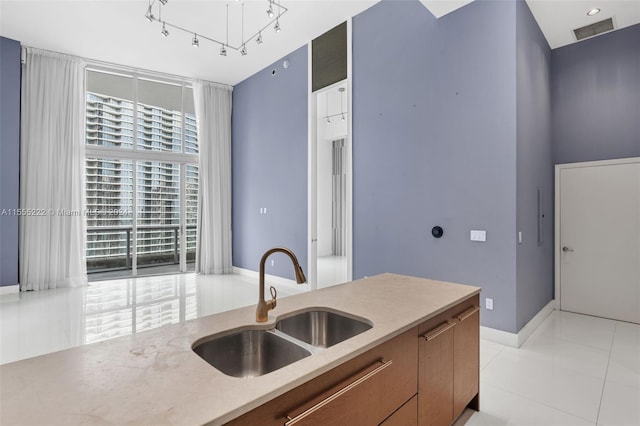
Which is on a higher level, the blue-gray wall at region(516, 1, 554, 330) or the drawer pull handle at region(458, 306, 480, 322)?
the blue-gray wall at region(516, 1, 554, 330)

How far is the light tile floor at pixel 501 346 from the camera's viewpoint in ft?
7.47

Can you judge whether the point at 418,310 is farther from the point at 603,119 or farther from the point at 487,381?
the point at 603,119

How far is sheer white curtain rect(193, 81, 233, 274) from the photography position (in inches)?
275

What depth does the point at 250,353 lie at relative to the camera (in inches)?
55.7

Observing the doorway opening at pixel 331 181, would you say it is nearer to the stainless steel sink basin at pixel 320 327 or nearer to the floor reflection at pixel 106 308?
the floor reflection at pixel 106 308

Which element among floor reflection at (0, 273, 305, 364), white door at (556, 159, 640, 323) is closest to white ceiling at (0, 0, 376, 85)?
white door at (556, 159, 640, 323)

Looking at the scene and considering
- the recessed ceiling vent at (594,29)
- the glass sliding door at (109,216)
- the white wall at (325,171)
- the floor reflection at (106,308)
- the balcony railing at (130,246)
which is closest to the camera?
the floor reflection at (106,308)

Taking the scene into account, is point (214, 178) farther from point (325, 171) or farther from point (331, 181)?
point (331, 181)

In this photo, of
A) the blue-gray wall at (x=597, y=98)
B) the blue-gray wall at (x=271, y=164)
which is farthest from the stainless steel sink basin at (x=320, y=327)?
the blue-gray wall at (x=597, y=98)

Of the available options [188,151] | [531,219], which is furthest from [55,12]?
[531,219]

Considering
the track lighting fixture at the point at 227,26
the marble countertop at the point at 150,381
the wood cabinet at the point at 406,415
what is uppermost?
the track lighting fixture at the point at 227,26

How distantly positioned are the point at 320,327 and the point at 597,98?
4.82m

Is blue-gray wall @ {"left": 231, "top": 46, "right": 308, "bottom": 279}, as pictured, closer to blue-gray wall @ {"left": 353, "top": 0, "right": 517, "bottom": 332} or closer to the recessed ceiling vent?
blue-gray wall @ {"left": 353, "top": 0, "right": 517, "bottom": 332}

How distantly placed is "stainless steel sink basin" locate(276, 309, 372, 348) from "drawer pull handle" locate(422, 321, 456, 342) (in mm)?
336
